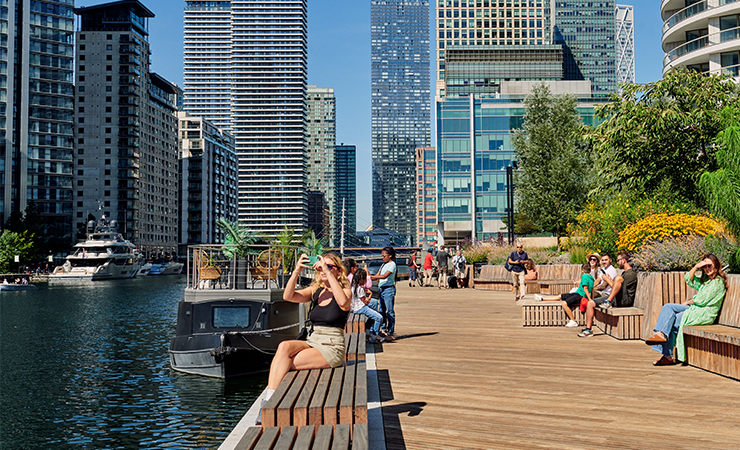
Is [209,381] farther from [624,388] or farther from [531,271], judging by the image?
[624,388]

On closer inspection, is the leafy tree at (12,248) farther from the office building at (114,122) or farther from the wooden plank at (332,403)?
the wooden plank at (332,403)

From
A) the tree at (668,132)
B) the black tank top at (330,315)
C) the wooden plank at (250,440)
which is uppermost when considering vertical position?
the tree at (668,132)

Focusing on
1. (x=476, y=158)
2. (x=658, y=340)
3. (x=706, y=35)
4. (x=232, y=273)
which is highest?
(x=706, y=35)

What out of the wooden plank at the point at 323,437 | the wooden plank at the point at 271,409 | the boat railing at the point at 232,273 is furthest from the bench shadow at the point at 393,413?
the boat railing at the point at 232,273

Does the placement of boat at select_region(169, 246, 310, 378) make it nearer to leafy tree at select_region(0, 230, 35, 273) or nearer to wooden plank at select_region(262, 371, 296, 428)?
wooden plank at select_region(262, 371, 296, 428)

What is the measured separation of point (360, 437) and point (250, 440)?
77cm

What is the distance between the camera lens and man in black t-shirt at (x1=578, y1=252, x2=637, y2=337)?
42.3 ft

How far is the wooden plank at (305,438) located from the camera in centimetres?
428

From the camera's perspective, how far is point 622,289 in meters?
13.1

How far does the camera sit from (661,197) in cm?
2072

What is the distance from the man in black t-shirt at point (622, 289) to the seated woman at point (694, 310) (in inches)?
108

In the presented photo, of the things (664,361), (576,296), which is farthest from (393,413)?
(576,296)

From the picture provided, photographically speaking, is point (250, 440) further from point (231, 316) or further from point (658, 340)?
point (231, 316)

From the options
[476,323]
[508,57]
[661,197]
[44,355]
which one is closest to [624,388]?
[476,323]
